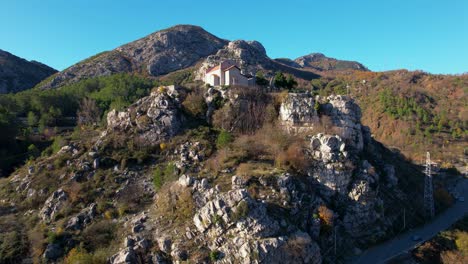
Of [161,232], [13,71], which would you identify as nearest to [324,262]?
[161,232]

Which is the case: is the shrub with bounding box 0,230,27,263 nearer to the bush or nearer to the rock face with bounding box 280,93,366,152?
the bush

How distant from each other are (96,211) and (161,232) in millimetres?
8894

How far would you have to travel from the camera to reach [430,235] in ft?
121

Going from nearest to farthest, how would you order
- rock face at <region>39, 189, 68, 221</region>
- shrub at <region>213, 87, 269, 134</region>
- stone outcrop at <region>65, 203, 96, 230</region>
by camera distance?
stone outcrop at <region>65, 203, 96, 230</region>
rock face at <region>39, 189, 68, 221</region>
shrub at <region>213, 87, 269, 134</region>

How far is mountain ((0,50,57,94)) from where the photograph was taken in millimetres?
105825

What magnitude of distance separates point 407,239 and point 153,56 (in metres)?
119

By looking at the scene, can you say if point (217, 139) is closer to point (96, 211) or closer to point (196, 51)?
point (96, 211)

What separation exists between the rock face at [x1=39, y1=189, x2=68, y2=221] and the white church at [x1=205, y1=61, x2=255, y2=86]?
2754cm

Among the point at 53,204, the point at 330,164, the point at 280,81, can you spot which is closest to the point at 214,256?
the point at 330,164

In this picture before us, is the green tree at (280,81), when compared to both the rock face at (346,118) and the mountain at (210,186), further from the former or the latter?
the rock face at (346,118)

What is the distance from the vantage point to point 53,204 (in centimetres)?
3316

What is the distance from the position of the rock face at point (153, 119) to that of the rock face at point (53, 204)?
12.1 metres

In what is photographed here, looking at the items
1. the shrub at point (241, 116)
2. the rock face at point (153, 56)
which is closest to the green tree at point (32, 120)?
the shrub at point (241, 116)

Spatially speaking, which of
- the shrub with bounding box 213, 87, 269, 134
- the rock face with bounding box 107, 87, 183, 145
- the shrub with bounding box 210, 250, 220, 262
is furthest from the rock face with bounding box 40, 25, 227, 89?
the shrub with bounding box 210, 250, 220, 262
